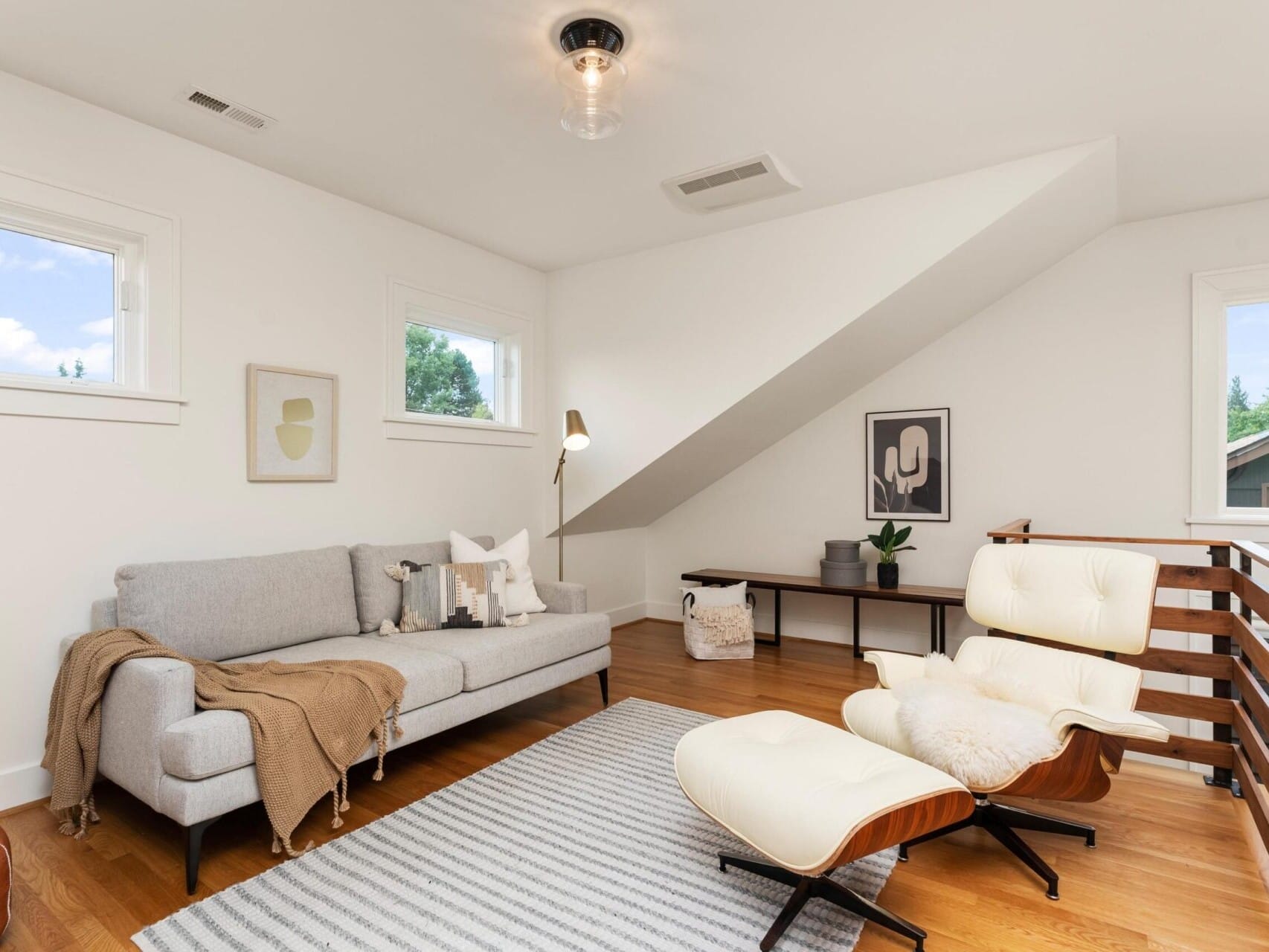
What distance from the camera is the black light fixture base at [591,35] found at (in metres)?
2.08

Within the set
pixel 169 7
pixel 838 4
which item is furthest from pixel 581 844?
pixel 169 7

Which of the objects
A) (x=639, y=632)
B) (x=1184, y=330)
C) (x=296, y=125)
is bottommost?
(x=639, y=632)

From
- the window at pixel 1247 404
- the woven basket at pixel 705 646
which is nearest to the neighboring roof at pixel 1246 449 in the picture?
the window at pixel 1247 404

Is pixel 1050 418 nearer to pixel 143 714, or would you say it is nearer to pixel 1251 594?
pixel 1251 594

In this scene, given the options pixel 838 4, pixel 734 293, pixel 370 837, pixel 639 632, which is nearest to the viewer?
pixel 838 4

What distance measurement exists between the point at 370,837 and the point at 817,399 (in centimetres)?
349

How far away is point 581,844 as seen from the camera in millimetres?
2121

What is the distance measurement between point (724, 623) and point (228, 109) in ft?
11.7

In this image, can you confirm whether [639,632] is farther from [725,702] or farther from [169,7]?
[169,7]

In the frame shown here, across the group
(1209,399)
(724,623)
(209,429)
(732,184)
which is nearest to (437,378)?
(209,429)

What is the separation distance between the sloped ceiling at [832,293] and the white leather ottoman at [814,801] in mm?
2320

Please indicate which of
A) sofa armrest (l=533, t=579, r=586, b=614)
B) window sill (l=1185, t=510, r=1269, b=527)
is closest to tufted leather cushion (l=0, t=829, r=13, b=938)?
sofa armrest (l=533, t=579, r=586, b=614)

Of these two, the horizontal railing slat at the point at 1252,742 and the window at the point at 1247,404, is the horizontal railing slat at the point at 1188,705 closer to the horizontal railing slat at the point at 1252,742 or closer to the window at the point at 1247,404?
the horizontal railing slat at the point at 1252,742

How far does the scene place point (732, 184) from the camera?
3.25 meters
